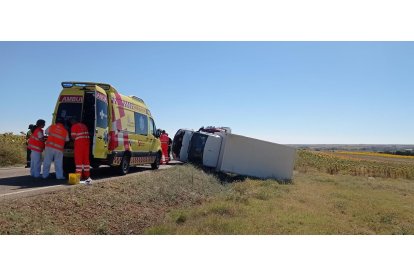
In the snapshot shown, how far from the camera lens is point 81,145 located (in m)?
11.2

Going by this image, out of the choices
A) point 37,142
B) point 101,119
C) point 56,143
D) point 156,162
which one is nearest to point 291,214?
point 101,119

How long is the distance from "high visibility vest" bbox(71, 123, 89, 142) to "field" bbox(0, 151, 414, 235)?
145cm

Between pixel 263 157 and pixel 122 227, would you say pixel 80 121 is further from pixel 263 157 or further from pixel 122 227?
pixel 263 157

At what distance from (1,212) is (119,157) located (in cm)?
654

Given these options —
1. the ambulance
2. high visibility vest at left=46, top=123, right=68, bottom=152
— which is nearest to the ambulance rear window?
the ambulance

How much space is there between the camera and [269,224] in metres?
9.66

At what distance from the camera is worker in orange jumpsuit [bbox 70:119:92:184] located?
11.2 metres

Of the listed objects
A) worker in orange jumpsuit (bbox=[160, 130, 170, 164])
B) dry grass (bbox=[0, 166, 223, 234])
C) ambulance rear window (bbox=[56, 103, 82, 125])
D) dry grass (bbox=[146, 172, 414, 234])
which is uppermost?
ambulance rear window (bbox=[56, 103, 82, 125])

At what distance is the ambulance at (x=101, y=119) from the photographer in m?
12.0

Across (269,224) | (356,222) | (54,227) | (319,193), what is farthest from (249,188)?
(54,227)

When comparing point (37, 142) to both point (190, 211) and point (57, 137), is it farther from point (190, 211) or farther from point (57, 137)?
point (190, 211)

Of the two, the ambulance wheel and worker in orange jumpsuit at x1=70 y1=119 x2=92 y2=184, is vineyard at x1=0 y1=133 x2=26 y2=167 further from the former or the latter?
worker in orange jumpsuit at x1=70 y1=119 x2=92 y2=184

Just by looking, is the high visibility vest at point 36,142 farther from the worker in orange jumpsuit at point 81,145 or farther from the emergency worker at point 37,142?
the worker in orange jumpsuit at point 81,145

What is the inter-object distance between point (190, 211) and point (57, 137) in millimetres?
4132
